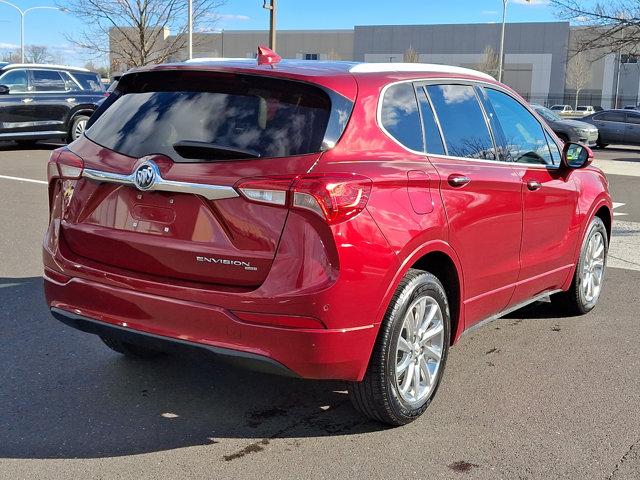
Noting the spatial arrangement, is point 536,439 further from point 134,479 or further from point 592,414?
point 134,479

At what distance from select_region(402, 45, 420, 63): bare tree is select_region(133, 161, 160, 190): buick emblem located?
245 feet

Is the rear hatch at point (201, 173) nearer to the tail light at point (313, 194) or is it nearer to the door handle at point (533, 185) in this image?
the tail light at point (313, 194)

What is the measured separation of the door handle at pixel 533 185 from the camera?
4738 millimetres

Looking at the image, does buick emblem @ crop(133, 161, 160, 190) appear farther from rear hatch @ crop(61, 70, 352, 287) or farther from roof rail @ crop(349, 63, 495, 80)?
roof rail @ crop(349, 63, 495, 80)

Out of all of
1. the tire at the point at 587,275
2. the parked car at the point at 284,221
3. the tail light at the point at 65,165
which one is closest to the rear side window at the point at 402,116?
the parked car at the point at 284,221

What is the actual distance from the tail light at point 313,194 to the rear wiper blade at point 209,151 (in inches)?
6.2

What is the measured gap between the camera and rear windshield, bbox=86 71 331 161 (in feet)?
11.2

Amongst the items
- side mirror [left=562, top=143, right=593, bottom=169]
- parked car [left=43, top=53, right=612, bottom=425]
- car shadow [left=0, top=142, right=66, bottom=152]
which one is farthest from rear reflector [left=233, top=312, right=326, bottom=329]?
car shadow [left=0, top=142, right=66, bottom=152]

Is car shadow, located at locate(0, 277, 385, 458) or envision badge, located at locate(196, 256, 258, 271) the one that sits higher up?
envision badge, located at locate(196, 256, 258, 271)

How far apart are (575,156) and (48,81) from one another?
15.6 m

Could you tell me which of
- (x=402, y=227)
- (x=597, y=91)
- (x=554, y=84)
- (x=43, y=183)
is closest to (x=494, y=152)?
(x=402, y=227)

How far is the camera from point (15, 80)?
17.5 meters

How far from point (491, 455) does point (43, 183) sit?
36.1 ft

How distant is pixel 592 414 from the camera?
403cm
